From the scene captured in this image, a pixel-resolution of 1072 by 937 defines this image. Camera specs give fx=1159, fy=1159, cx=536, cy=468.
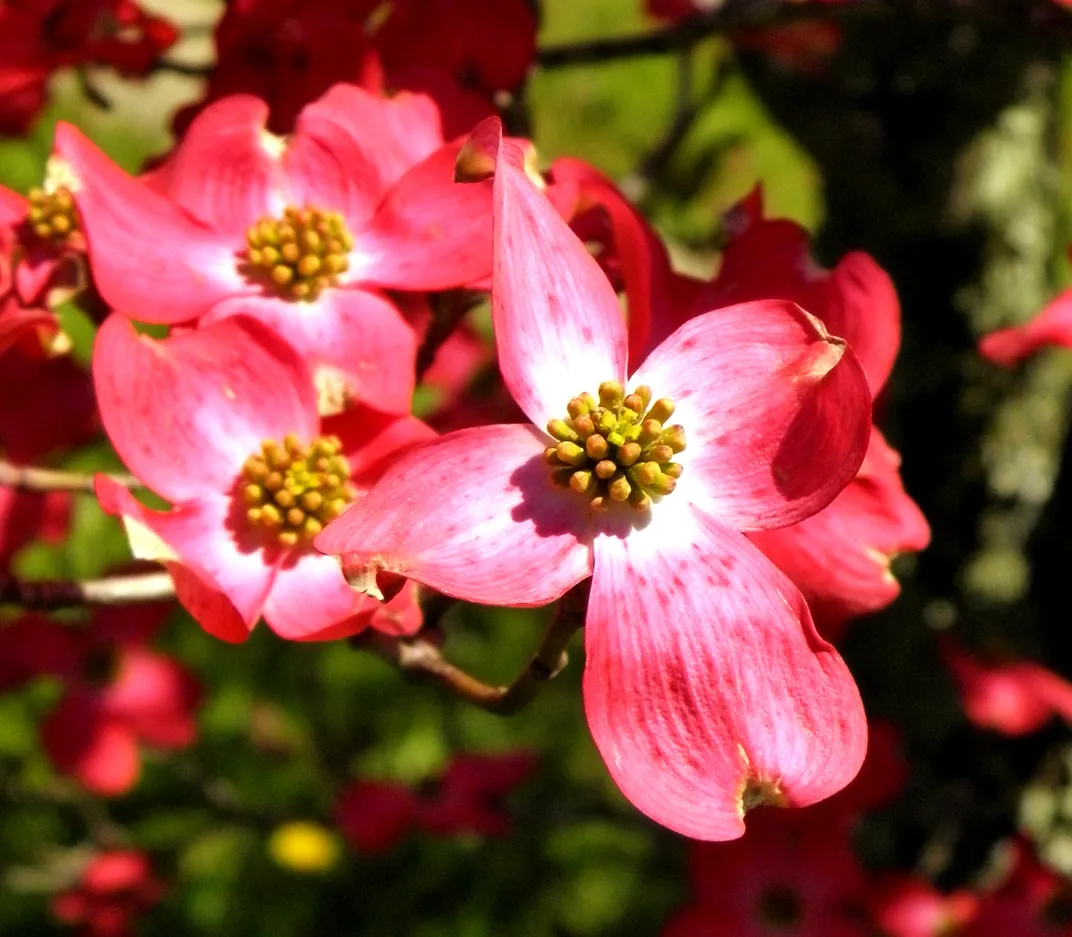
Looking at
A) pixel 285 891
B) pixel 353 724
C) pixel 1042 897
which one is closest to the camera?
pixel 1042 897

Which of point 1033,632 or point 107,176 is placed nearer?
point 107,176

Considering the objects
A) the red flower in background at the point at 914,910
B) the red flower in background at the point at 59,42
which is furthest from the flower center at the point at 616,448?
the red flower in background at the point at 914,910

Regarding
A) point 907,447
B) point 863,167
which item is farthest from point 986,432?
point 863,167

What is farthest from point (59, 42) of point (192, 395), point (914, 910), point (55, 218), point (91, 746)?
point (914, 910)

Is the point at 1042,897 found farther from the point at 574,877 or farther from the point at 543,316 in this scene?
the point at 543,316

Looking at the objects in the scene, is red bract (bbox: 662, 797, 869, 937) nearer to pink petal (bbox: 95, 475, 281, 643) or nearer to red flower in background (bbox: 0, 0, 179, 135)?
pink petal (bbox: 95, 475, 281, 643)

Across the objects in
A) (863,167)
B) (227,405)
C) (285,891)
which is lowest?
(285,891)
